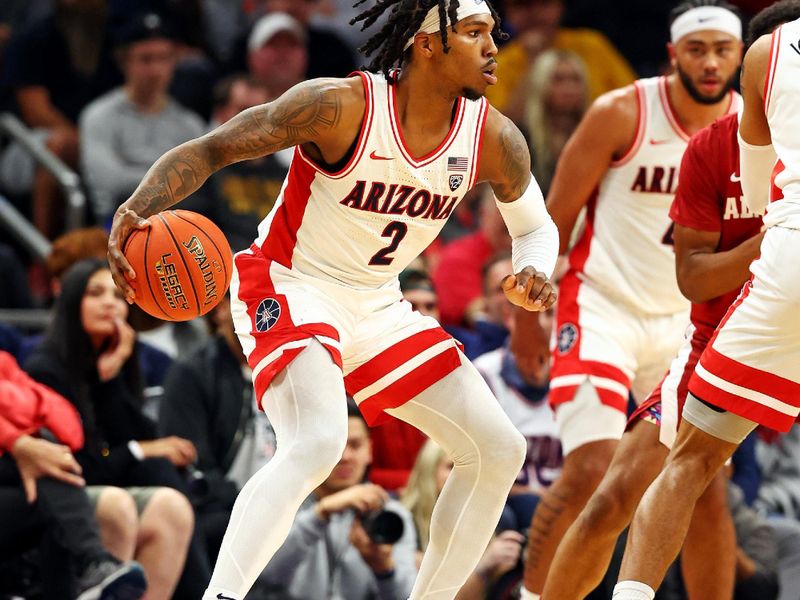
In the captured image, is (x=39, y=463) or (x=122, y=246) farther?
(x=39, y=463)

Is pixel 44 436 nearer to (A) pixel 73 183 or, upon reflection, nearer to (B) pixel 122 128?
(A) pixel 73 183

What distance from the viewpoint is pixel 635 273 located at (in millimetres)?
6148

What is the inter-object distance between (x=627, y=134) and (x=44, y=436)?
2.78 metres

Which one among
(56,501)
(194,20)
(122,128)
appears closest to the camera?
(56,501)

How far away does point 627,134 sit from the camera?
6090 millimetres

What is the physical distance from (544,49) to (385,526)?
488 cm

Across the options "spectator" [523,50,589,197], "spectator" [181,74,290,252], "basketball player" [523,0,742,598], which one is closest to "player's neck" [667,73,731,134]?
"basketball player" [523,0,742,598]

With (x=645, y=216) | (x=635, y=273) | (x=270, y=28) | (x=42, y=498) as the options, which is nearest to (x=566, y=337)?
(x=635, y=273)

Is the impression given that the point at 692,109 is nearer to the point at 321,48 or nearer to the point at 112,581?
the point at 112,581

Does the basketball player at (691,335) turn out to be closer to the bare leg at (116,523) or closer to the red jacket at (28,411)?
the bare leg at (116,523)

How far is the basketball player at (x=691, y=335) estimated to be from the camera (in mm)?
5164

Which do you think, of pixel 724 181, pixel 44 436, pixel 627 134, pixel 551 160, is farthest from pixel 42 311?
pixel 724 181

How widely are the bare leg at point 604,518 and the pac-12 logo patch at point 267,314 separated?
138cm

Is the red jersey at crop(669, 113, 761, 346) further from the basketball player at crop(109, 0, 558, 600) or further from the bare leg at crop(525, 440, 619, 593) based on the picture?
the bare leg at crop(525, 440, 619, 593)
